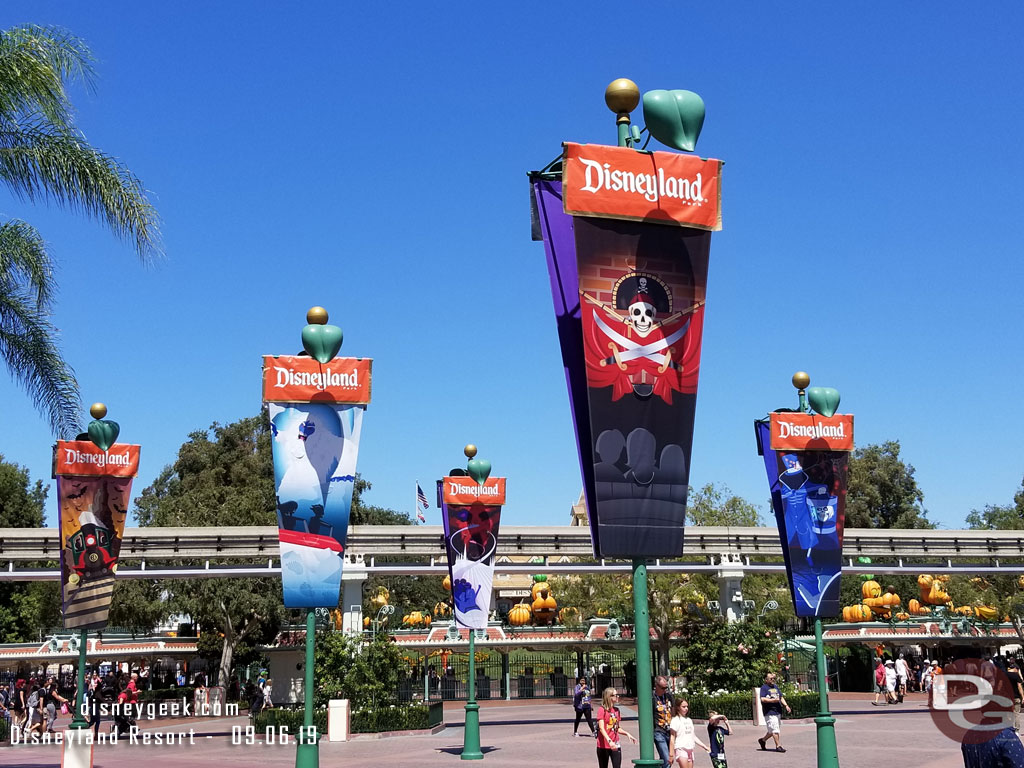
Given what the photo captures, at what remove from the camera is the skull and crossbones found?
9789 millimetres

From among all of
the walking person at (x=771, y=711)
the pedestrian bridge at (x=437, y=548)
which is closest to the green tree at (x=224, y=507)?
the pedestrian bridge at (x=437, y=548)

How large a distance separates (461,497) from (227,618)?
21899 millimetres

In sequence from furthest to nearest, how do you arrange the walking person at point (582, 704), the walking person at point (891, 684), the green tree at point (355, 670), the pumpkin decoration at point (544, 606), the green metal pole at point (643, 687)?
the pumpkin decoration at point (544, 606) < the walking person at point (891, 684) < the green tree at point (355, 670) < the walking person at point (582, 704) < the green metal pole at point (643, 687)

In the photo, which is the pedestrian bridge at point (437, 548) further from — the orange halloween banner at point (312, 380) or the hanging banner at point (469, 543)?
the orange halloween banner at point (312, 380)

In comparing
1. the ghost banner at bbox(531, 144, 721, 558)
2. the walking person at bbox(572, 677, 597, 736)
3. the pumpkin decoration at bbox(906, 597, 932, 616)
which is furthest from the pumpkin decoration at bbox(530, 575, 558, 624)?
the ghost banner at bbox(531, 144, 721, 558)

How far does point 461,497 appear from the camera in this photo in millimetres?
21547

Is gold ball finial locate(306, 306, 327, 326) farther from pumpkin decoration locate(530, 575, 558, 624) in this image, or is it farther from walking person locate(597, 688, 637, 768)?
pumpkin decoration locate(530, 575, 558, 624)

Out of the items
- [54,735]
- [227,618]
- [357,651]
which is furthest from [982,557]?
[54,735]

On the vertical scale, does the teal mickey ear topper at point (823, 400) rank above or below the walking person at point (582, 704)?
above

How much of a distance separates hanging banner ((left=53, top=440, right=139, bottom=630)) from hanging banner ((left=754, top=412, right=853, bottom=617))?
37.4ft

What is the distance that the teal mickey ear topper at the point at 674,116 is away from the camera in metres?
9.95

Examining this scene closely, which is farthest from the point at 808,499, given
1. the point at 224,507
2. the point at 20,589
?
the point at 20,589

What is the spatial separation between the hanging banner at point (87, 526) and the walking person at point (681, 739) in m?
9.98

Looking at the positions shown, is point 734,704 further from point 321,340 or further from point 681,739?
point 321,340
